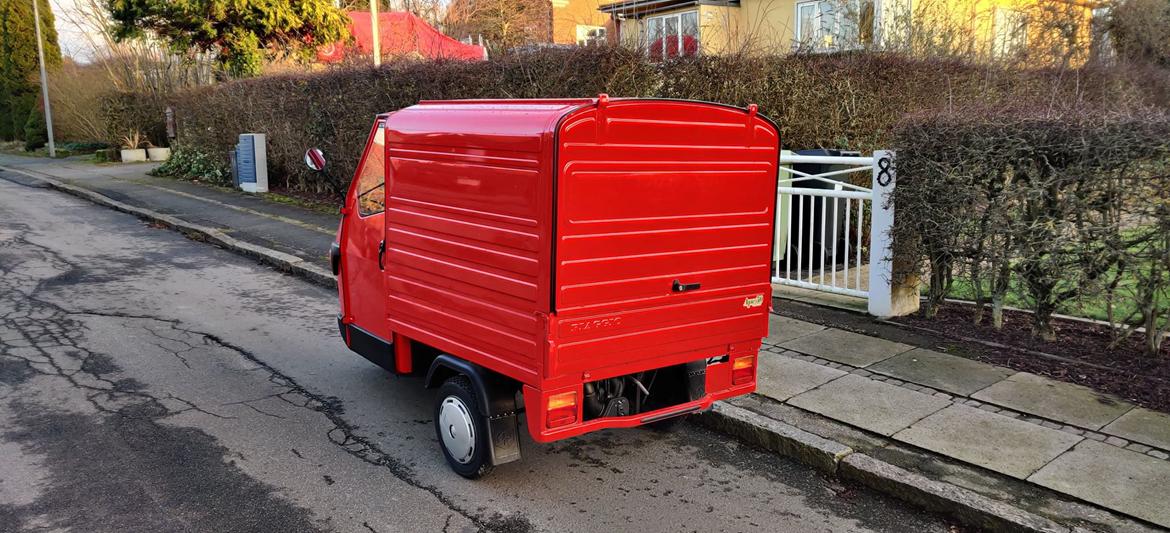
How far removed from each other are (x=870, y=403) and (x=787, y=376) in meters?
0.69

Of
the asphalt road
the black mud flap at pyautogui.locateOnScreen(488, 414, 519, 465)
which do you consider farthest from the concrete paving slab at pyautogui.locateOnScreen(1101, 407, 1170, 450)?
the black mud flap at pyautogui.locateOnScreen(488, 414, 519, 465)

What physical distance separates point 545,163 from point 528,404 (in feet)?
3.80

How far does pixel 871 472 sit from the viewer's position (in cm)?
436

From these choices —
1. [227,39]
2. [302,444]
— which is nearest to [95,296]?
[302,444]

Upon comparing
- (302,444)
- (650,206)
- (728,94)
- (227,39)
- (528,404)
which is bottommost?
(302,444)

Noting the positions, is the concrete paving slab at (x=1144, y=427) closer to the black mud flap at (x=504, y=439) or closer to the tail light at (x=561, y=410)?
the tail light at (x=561, y=410)

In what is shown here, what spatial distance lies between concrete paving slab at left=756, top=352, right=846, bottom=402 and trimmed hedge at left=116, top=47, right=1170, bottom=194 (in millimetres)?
2132

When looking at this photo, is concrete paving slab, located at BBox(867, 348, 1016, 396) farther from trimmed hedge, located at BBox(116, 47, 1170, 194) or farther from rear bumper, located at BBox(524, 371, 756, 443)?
trimmed hedge, located at BBox(116, 47, 1170, 194)

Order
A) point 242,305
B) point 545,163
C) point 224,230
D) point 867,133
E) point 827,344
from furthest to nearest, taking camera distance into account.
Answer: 1. point 224,230
2. point 867,133
3. point 242,305
4. point 827,344
5. point 545,163

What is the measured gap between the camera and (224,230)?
42.2ft

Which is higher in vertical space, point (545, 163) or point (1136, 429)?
point (545, 163)

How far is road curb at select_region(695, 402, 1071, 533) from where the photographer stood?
12.7 ft

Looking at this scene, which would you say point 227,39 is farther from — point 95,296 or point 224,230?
point 95,296

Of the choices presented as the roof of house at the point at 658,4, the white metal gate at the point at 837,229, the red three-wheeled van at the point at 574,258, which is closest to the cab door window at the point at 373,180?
the red three-wheeled van at the point at 574,258
